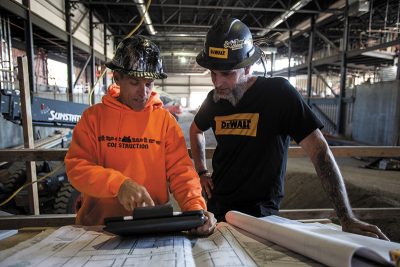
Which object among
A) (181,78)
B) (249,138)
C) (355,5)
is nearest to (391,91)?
(355,5)

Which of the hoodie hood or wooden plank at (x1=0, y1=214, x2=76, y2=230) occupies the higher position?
the hoodie hood

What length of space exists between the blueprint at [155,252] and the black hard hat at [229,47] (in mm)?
1007

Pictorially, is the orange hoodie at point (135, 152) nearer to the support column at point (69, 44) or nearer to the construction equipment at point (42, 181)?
the construction equipment at point (42, 181)

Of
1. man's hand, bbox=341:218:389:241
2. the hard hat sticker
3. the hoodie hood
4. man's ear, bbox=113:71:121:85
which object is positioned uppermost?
the hard hat sticker

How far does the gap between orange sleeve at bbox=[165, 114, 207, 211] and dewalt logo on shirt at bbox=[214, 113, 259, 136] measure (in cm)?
37

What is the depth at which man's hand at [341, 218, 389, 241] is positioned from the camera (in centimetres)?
124

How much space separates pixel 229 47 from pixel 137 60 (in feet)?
1.86

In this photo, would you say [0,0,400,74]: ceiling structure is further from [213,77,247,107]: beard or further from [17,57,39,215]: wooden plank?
[213,77,247,107]: beard

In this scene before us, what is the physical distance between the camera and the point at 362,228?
131 cm

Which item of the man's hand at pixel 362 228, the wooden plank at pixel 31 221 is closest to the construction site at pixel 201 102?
the wooden plank at pixel 31 221

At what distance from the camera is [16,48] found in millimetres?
11148

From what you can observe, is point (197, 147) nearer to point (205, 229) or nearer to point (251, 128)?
point (251, 128)

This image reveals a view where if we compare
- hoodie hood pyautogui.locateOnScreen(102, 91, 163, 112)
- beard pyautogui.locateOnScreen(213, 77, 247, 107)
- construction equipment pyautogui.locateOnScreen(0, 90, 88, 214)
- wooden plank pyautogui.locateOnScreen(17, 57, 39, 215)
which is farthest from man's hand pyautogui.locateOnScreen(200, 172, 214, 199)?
construction equipment pyautogui.locateOnScreen(0, 90, 88, 214)

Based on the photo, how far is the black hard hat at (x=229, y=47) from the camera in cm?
175
